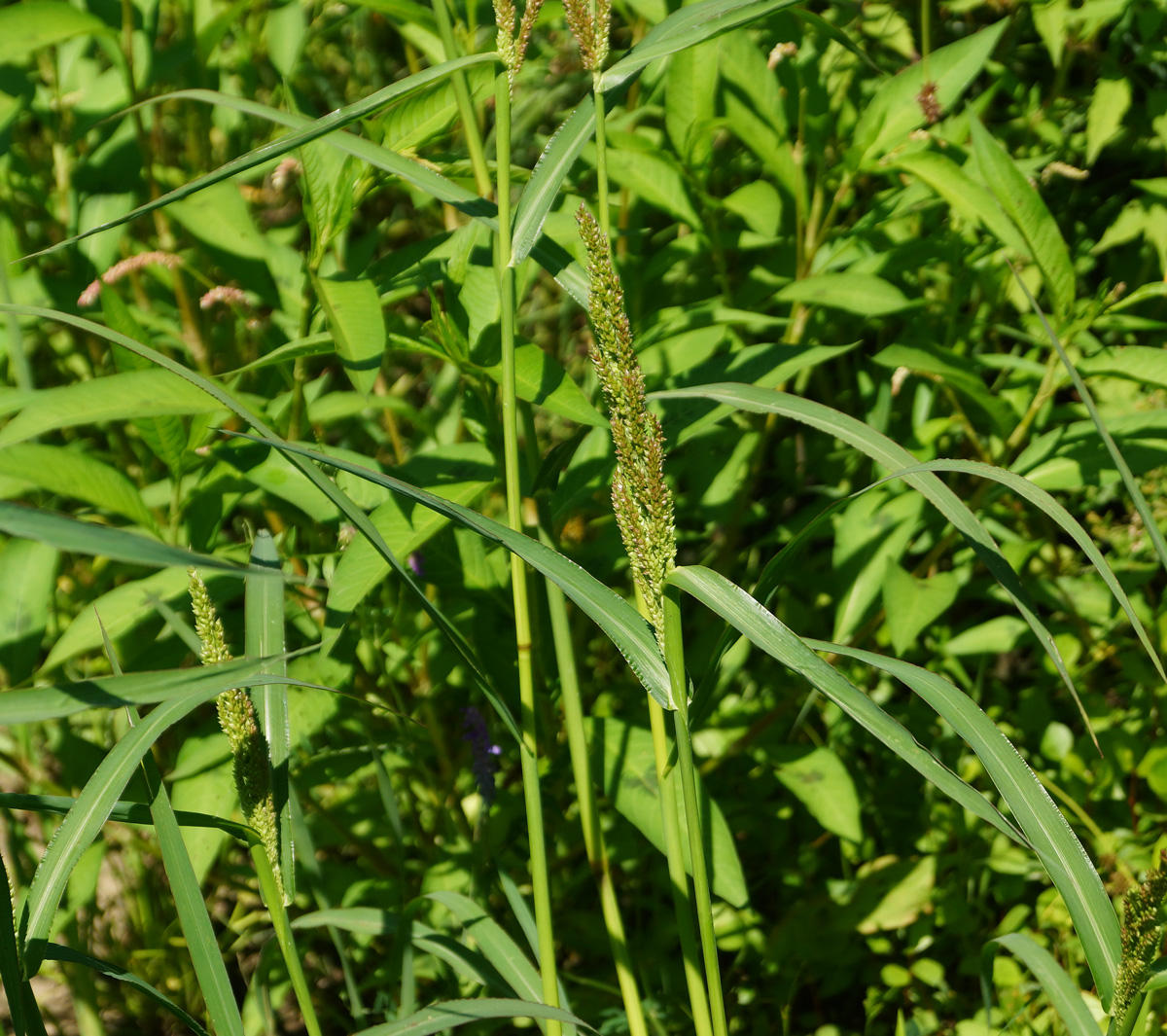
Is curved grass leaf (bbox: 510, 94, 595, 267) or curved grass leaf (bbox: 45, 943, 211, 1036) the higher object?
curved grass leaf (bbox: 510, 94, 595, 267)

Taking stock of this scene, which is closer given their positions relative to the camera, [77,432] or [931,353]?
[931,353]

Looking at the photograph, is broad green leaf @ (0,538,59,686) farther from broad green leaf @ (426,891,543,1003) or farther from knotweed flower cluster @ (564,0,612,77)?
knotweed flower cluster @ (564,0,612,77)

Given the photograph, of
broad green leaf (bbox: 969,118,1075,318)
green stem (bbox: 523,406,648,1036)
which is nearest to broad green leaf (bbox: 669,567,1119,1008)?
green stem (bbox: 523,406,648,1036)

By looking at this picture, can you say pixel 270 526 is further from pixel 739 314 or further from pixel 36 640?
pixel 739 314

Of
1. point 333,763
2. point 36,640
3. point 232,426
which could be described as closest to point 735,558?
point 333,763

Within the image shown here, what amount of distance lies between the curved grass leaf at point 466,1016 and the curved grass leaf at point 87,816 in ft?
0.78

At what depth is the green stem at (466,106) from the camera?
0.94 meters

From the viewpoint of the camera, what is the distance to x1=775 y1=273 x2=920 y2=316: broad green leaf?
3.66 ft

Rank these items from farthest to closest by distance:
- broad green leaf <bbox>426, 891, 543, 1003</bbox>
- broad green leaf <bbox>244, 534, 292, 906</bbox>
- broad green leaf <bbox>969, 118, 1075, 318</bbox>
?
broad green leaf <bbox>969, 118, 1075, 318</bbox> → broad green leaf <bbox>426, 891, 543, 1003</bbox> → broad green leaf <bbox>244, 534, 292, 906</bbox>

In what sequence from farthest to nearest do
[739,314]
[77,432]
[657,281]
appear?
[77,432] → [657,281] → [739,314]

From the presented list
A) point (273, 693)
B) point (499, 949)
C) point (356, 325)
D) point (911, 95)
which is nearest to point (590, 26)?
point (356, 325)

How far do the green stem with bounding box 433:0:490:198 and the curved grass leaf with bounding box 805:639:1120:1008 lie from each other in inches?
23.4

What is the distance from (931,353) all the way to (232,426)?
79 cm

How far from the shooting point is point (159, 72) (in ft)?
4.55
